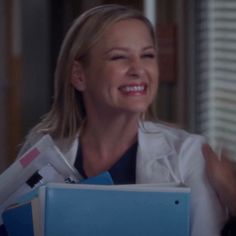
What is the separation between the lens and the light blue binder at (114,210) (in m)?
1.64

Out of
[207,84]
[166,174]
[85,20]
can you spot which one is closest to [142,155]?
[166,174]

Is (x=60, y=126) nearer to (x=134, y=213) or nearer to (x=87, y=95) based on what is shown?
(x=87, y=95)

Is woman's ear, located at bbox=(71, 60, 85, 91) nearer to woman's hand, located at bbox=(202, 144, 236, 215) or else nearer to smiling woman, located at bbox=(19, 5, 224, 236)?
smiling woman, located at bbox=(19, 5, 224, 236)

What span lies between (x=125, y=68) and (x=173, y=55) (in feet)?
7.70

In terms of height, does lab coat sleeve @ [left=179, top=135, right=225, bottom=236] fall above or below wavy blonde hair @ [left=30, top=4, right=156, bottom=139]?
below

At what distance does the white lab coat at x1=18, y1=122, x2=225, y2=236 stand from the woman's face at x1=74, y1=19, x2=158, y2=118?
0.36 feet

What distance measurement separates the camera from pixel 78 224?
167 centimetres

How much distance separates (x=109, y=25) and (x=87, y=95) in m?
0.25

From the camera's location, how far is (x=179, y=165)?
1.98 metres

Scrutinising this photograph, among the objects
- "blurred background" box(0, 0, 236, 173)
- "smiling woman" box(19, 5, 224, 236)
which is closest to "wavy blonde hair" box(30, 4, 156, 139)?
"smiling woman" box(19, 5, 224, 236)

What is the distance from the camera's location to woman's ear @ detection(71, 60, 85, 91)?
216 cm

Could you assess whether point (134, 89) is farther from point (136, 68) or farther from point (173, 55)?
point (173, 55)

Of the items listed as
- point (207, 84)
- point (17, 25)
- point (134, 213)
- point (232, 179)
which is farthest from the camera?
point (17, 25)

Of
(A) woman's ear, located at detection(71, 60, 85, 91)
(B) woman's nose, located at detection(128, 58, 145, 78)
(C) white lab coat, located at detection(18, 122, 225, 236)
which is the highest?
(B) woman's nose, located at detection(128, 58, 145, 78)
